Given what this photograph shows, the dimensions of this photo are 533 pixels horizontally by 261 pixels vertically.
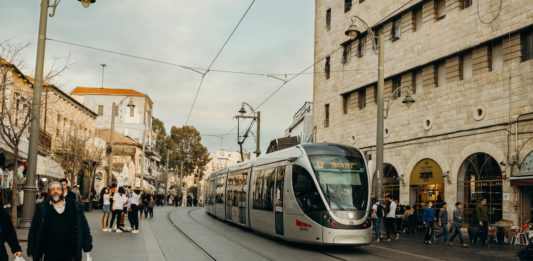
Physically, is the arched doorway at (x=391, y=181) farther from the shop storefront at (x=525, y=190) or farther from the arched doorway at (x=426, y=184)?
the shop storefront at (x=525, y=190)

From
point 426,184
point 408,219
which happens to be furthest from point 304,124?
point 408,219

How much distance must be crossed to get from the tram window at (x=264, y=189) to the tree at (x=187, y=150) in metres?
62.2

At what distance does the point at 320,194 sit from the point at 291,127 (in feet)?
128

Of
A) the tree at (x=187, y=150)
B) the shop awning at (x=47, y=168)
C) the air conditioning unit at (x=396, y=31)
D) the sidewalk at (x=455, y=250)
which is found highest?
the air conditioning unit at (x=396, y=31)

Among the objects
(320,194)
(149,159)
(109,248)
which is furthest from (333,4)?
(149,159)

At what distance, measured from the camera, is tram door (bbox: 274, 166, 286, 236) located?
17.3m

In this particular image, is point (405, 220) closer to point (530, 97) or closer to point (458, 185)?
point (458, 185)

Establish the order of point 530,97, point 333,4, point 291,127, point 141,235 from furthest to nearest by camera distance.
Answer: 1. point 291,127
2. point 333,4
3. point 530,97
4. point 141,235

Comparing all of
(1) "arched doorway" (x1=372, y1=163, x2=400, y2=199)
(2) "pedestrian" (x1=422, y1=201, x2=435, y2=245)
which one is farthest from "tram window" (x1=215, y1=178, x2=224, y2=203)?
(2) "pedestrian" (x1=422, y1=201, x2=435, y2=245)

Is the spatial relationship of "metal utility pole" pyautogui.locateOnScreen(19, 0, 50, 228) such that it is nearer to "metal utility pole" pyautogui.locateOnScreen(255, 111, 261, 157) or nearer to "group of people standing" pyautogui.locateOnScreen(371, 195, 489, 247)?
"group of people standing" pyautogui.locateOnScreen(371, 195, 489, 247)

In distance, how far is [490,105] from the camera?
23219 millimetres

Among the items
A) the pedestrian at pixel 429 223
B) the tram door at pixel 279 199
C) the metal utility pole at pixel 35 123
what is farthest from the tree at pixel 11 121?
the pedestrian at pixel 429 223

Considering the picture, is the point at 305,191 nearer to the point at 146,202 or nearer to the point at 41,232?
the point at 41,232

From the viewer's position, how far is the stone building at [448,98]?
21.9 meters
